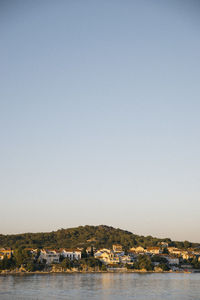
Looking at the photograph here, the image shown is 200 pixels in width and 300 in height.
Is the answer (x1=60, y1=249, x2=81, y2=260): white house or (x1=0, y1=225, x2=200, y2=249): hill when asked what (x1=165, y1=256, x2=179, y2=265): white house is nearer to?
(x1=60, y1=249, x2=81, y2=260): white house

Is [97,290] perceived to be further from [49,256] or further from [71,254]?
[71,254]

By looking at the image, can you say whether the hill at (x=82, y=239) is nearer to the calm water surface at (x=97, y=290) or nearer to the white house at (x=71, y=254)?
the white house at (x=71, y=254)

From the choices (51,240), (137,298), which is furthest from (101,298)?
(51,240)

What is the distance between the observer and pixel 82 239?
80625 millimetres

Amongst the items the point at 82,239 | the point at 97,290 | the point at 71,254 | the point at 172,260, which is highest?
the point at 82,239

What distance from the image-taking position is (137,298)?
22.9m

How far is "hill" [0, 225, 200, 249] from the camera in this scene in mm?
72000

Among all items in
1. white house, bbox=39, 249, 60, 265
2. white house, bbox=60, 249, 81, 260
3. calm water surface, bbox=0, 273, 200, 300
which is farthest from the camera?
white house, bbox=60, 249, 81, 260

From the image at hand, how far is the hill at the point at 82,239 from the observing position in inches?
2835

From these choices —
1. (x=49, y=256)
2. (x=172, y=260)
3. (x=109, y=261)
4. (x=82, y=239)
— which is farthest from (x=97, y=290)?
(x=82, y=239)

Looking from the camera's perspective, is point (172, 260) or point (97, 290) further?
point (172, 260)

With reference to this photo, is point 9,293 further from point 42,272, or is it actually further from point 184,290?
point 42,272

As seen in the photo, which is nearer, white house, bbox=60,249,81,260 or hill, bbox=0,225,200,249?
white house, bbox=60,249,81,260

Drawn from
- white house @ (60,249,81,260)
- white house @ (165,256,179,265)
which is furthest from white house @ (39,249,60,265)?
white house @ (165,256,179,265)
